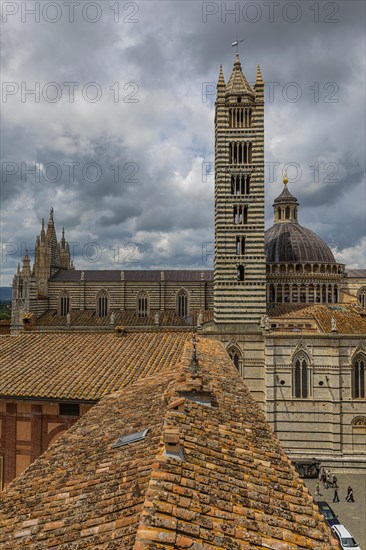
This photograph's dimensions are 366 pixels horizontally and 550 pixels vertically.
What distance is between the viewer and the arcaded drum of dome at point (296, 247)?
124 feet

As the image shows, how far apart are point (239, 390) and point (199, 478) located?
5168 millimetres

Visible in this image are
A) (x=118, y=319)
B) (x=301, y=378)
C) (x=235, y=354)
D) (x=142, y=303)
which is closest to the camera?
(x=301, y=378)

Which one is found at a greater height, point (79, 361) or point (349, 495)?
point (79, 361)

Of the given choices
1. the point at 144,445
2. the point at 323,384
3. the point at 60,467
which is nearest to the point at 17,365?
the point at 60,467

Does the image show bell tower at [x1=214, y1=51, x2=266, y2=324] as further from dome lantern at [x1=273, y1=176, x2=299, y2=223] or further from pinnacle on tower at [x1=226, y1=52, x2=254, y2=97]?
dome lantern at [x1=273, y1=176, x2=299, y2=223]

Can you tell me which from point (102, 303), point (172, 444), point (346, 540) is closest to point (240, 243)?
point (346, 540)

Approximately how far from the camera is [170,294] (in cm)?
5106

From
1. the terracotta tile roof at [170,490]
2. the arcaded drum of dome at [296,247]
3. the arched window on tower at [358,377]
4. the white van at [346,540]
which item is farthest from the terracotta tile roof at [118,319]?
the terracotta tile roof at [170,490]

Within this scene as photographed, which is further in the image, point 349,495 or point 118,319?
point 118,319

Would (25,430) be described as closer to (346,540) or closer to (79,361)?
(79,361)

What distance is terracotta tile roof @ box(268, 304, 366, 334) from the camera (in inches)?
1154

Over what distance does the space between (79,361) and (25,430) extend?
258 cm

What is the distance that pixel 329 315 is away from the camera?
103 ft

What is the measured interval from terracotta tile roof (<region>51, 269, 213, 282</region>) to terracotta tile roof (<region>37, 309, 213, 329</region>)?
402 centimetres
